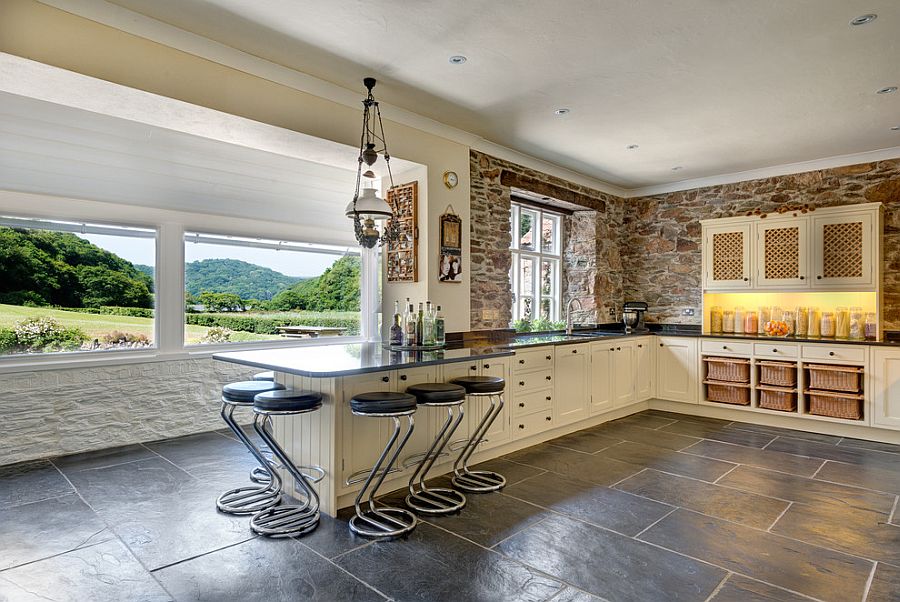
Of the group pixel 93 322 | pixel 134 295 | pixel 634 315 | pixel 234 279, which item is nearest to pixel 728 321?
pixel 634 315

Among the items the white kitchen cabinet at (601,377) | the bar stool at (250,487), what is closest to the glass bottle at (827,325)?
the white kitchen cabinet at (601,377)

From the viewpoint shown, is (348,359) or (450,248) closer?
(348,359)

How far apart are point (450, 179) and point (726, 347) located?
360 centimetres

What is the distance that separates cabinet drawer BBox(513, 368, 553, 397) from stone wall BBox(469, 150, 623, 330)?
0.87 m

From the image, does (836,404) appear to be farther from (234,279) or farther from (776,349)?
(234,279)

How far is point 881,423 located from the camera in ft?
16.1

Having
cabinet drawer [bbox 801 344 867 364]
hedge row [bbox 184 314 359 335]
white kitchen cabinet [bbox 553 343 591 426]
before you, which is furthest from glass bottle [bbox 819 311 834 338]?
hedge row [bbox 184 314 359 335]

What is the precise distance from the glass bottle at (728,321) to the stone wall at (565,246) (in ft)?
4.33

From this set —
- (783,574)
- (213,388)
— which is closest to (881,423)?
(783,574)

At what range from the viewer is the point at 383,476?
297cm

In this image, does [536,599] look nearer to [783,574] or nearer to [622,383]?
[783,574]

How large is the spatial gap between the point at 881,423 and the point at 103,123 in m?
7.19

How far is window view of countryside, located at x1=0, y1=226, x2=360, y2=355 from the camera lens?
13.3 feet

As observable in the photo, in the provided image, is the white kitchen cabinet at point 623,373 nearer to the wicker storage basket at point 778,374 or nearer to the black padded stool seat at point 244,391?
the wicker storage basket at point 778,374
